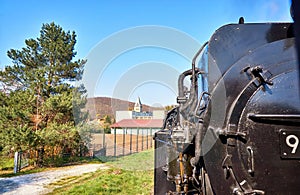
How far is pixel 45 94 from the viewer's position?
11.9 meters

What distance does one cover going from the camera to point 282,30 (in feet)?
5.40

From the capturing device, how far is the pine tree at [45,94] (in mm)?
10766

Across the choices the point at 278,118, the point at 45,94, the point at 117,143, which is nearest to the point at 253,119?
the point at 278,118

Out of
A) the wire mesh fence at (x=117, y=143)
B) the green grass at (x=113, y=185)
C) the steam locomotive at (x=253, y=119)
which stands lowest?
the green grass at (x=113, y=185)

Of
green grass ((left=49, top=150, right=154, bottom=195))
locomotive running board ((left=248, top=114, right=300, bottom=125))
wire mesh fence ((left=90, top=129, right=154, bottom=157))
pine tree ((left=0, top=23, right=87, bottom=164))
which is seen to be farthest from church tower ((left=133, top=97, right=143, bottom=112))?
wire mesh fence ((left=90, top=129, right=154, bottom=157))

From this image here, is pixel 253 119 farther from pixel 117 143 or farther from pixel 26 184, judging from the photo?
pixel 117 143

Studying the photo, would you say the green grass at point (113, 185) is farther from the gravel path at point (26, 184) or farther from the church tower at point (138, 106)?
the church tower at point (138, 106)

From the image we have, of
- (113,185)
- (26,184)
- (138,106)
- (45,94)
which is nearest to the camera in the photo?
(138,106)

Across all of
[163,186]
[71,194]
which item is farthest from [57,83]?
[163,186]

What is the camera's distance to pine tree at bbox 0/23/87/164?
1077 cm

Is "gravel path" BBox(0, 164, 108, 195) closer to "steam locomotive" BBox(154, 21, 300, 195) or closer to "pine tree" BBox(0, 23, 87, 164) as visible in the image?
"pine tree" BBox(0, 23, 87, 164)

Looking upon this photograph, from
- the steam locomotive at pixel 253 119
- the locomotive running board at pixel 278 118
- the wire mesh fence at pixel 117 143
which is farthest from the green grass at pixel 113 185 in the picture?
the wire mesh fence at pixel 117 143

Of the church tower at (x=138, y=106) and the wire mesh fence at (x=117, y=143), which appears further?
the wire mesh fence at (x=117, y=143)

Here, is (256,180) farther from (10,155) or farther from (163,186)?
(10,155)
